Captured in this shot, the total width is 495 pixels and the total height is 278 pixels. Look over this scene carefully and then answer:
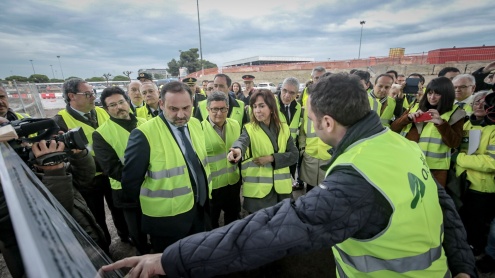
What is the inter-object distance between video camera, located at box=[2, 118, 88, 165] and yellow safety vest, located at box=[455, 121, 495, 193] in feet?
12.5

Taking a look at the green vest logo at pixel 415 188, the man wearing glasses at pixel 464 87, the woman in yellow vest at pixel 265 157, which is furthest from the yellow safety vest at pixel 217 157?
the man wearing glasses at pixel 464 87

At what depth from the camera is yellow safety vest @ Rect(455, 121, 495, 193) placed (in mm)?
2354

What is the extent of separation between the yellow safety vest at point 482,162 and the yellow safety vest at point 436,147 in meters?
0.14

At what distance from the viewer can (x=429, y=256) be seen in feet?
3.56

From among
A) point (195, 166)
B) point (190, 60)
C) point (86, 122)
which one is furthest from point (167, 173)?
point (190, 60)

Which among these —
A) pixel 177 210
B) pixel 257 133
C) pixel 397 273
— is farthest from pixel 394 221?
pixel 257 133

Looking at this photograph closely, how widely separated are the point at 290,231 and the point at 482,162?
275 centimetres

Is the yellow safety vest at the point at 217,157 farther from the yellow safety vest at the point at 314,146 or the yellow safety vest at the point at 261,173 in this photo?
the yellow safety vest at the point at 314,146

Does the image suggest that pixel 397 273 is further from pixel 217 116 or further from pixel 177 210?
pixel 217 116

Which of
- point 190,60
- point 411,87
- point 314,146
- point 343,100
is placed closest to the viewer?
point 343,100

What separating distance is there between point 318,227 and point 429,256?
2.11 feet

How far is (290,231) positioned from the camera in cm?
91

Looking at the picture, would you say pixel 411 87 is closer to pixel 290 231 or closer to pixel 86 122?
pixel 290 231

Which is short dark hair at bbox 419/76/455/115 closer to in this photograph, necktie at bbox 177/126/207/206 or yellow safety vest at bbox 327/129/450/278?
yellow safety vest at bbox 327/129/450/278
